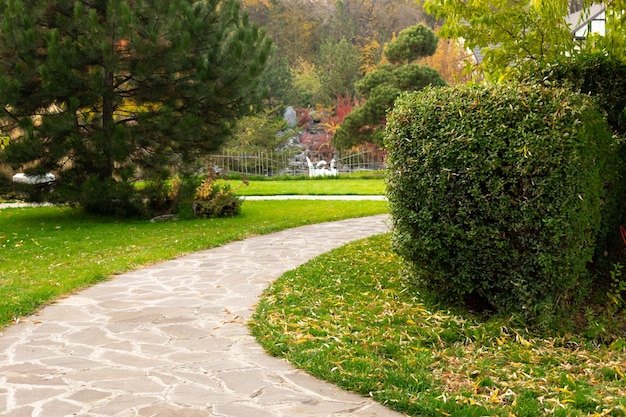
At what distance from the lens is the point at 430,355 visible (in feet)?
13.7

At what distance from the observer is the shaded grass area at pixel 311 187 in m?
17.9

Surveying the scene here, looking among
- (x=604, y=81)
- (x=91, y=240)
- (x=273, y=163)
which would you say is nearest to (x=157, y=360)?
(x=604, y=81)

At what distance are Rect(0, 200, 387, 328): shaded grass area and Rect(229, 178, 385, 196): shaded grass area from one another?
3.17 meters

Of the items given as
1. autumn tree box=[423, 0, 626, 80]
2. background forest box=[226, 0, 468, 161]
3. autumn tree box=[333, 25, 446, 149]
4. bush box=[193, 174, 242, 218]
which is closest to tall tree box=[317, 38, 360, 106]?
background forest box=[226, 0, 468, 161]

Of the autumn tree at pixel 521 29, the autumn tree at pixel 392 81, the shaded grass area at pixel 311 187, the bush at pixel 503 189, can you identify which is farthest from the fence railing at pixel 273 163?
the bush at pixel 503 189

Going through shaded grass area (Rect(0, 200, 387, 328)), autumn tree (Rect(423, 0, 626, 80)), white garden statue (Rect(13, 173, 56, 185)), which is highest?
autumn tree (Rect(423, 0, 626, 80))

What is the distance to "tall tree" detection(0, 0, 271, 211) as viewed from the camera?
10078 mm

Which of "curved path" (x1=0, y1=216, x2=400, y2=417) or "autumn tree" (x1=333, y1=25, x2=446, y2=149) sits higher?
"autumn tree" (x1=333, y1=25, x2=446, y2=149)

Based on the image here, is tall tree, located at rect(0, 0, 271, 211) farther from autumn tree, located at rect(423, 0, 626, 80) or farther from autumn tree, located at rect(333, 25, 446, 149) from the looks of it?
autumn tree, located at rect(333, 25, 446, 149)

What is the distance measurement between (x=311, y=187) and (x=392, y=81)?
689cm

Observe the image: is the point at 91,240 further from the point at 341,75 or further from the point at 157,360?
the point at 341,75

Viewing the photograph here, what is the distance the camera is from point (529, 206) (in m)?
4.55

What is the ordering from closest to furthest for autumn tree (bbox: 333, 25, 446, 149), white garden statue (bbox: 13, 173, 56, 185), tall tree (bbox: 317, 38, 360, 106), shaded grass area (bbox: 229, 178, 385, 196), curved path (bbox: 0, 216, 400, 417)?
1. curved path (bbox: 0, 216, 400, 417)
2. white garden statue (bbox: 13, 173, 56, 185)
3. shaded grass area (bbox: 229, 178, 385, 196)
4. autumn tree (bbox: 333, 25, 446, 149)
5. tall tree (bbox: 317, 38, 360, 106)

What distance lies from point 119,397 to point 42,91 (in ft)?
27.3
